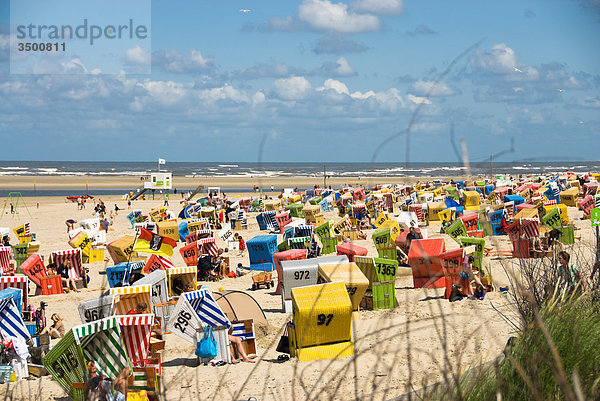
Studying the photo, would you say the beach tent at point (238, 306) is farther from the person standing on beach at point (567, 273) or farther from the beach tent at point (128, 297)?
the person standing on beach at point (567, 273)

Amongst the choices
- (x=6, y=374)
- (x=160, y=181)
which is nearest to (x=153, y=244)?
(x=6, y=374)

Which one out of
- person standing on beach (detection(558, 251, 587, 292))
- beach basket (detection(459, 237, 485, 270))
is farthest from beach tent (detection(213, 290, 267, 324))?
person standing on beach (detection(558, 251, 587, 292))

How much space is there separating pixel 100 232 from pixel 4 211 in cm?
2656

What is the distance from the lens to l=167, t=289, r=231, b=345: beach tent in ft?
34.8

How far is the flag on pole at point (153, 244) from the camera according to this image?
21.5 metres

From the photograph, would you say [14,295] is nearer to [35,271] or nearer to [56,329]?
[56,329]

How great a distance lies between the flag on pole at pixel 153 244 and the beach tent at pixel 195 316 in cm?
1073

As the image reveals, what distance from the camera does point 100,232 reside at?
89.7 ft

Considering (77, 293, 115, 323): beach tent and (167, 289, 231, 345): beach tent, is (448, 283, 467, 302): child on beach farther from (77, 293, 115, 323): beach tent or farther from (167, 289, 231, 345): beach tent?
(77, 293, 115, 323): beach tent

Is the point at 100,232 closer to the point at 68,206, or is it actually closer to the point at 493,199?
the point at 493,199

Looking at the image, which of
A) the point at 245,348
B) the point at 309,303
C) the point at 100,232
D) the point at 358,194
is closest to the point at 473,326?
the point at 309,303

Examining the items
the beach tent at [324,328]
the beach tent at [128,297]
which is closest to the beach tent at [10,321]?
the beach tent at [128,297]

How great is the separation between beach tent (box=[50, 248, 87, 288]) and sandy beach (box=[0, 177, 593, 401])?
20.4 inches

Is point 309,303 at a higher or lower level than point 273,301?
higher
